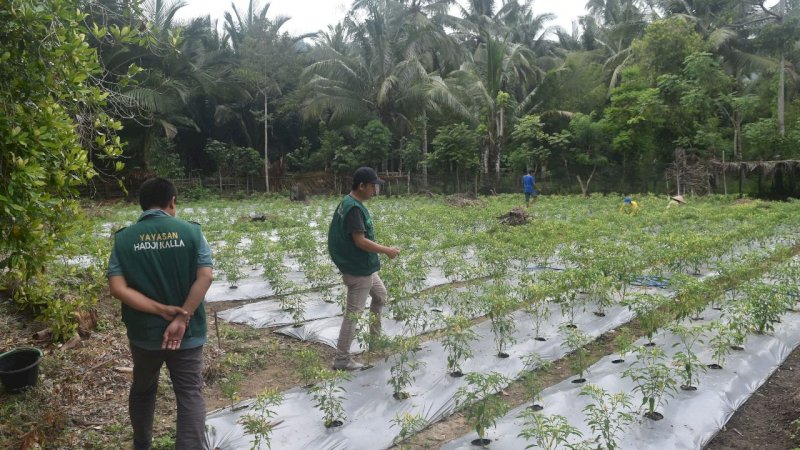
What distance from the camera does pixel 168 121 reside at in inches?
987

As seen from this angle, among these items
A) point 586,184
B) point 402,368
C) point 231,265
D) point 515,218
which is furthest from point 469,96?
point 402,368

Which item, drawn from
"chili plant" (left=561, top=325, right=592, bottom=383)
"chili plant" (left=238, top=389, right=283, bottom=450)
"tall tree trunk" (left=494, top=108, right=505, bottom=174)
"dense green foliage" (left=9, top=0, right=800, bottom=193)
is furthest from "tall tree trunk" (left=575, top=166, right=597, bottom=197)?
"chili plant" (left=238, top=389, right=283, bottom=450)

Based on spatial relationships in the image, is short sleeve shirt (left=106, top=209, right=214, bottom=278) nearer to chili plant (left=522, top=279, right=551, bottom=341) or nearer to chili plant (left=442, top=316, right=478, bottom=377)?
chili plant (left=442, top=316, right=478, bottom=377)

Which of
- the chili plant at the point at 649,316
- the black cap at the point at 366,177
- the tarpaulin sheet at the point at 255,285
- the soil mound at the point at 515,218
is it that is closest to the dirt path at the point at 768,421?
the chili plant at the point at 649,316

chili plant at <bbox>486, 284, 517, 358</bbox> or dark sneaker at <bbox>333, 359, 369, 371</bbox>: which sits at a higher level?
chili plant at <bbox>486, 284, 517, 358</bbox>

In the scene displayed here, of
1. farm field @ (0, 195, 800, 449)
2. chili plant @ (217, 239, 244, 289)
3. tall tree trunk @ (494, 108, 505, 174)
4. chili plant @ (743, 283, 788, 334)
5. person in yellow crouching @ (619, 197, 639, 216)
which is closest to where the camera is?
farm field @ (0, 195, 800, 449)

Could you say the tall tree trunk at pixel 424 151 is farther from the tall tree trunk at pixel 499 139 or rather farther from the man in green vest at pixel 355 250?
the man in green vest at pixel 355 250

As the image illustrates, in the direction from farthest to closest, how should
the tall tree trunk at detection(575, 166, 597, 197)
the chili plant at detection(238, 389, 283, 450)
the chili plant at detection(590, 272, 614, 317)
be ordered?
the tall tree trunk at detection(575, 166, 597, 197), the chili plant at detection(590, 272, 614, 317), the chili plant at detection(238, 389, 283, 450)

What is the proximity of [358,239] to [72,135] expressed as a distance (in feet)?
6.46

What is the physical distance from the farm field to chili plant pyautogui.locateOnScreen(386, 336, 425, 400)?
0.02m

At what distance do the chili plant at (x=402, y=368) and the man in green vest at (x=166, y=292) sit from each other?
1420 mm

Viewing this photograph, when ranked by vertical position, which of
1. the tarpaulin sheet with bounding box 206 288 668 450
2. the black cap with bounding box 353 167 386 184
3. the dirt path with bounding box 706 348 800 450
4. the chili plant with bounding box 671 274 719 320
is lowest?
the dirt path with bounding box 706 348 800 450

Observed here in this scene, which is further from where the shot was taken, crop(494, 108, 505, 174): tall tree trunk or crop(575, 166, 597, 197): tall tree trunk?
crop(494, 108, 505, 174): tall tree trunk

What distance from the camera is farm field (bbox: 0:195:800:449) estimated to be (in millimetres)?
3447
